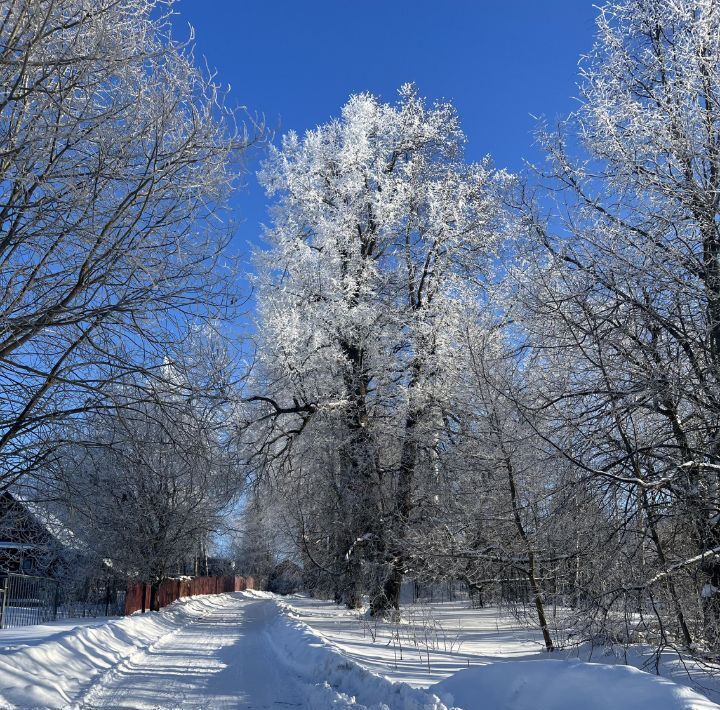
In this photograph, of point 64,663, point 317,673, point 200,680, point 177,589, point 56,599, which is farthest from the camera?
point 177,589

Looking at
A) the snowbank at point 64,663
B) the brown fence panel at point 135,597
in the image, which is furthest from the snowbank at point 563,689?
the brown fence panel at point 135,597

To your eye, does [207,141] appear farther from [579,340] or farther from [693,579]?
[693,579]

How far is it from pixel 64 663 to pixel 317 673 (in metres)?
4.06

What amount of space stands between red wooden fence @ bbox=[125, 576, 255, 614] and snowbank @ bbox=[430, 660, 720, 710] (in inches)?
862

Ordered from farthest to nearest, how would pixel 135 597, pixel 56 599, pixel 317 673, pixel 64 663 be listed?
pixel 56 599 < pixel 135 597 < pixel 64 663 < pixel 317 673

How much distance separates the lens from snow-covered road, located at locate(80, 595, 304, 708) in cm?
918

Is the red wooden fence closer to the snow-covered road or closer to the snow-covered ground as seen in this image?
the snow-covered ground

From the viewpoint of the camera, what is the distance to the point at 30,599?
2694cm

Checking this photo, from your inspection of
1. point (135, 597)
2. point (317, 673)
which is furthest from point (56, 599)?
point (317, 673)

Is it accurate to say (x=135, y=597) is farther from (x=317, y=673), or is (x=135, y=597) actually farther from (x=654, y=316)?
(x=654, y=316)

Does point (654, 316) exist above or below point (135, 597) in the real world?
above

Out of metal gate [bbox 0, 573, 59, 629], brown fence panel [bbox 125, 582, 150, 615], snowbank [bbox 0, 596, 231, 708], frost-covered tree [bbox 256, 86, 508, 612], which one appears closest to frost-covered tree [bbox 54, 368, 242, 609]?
snowbank [bbox 0, 596, 231, 708]

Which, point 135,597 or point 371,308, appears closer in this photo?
point 371,308

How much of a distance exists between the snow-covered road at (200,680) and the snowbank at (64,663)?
0.91ft
